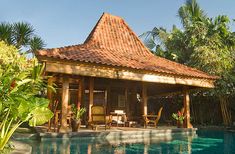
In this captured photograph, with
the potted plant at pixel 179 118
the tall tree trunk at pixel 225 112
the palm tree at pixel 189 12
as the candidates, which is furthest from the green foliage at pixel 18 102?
the palm tree at pixel 189 12

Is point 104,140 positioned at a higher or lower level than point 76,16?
lower

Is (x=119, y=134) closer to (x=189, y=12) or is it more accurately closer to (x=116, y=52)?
(x=116, y=52)

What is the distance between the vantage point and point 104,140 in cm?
893

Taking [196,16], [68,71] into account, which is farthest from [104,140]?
[196,16]

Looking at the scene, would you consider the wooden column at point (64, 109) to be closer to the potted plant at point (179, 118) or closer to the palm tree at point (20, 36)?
the potted plant at point (179, 118)

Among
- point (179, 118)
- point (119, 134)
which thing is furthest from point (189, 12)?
point (119, 134)

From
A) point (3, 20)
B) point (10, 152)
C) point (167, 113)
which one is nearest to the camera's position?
point (10, 152)

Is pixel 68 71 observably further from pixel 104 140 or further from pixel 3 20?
pixel 3 20

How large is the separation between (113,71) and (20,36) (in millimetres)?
10462

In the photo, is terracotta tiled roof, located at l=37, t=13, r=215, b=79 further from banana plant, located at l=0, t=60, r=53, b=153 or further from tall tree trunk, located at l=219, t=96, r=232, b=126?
tall tree trunk, located at l=219, t=96, r=232, b=126

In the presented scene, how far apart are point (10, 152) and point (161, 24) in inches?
999

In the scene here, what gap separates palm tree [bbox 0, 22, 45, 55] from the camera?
16.5 m

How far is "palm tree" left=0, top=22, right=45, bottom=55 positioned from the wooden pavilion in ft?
16.1

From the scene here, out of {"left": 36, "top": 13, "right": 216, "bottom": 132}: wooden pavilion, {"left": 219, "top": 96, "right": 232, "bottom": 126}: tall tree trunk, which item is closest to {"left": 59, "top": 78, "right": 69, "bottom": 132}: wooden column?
{"left": 36, "top": 13, "right": 216, "bottom": 132}: wooden pavilion
